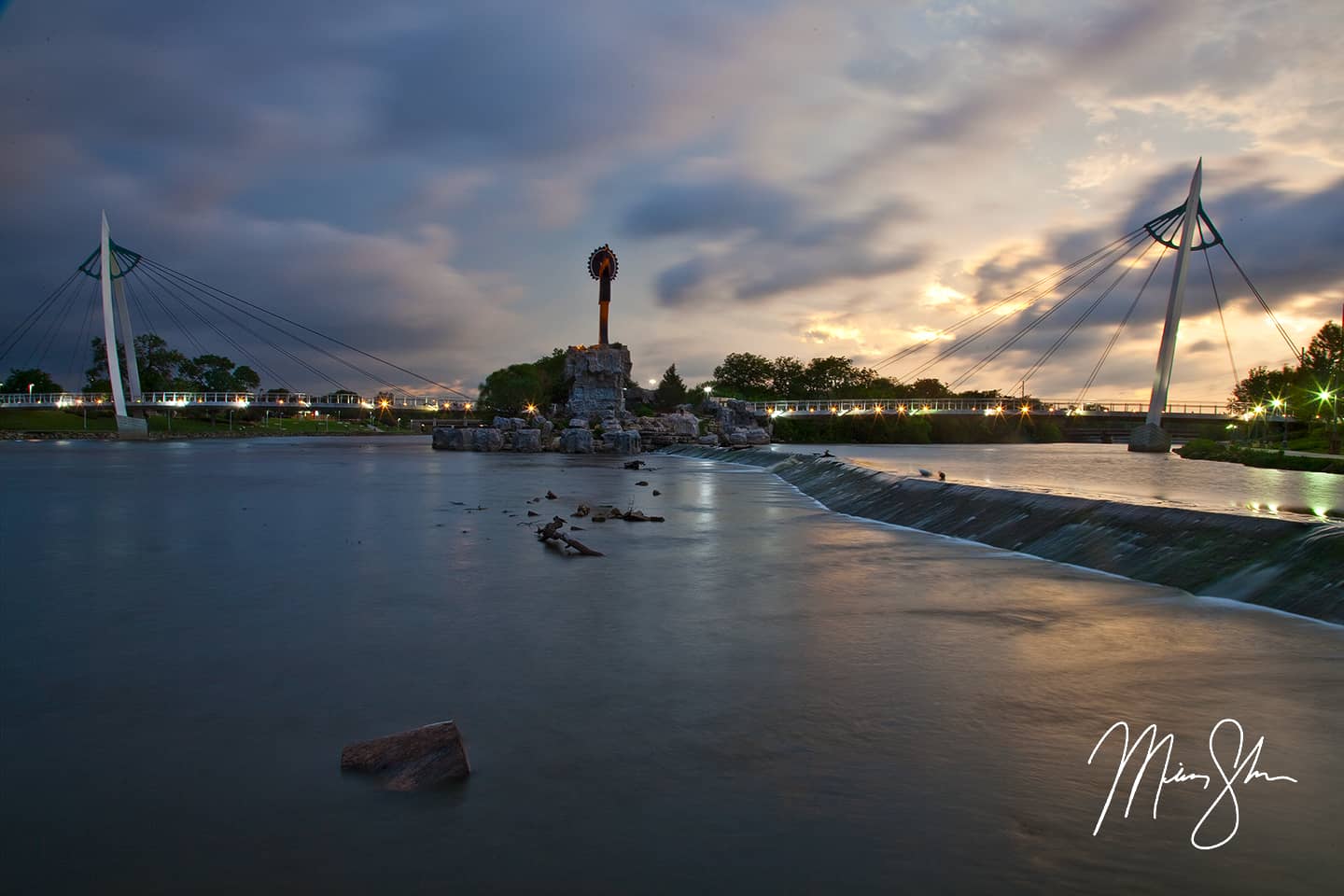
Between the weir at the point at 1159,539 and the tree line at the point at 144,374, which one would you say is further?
the tree line at the point at 144,374

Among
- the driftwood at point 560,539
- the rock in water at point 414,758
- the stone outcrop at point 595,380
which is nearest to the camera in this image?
the rock in water at point 414,758

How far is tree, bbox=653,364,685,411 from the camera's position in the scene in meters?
116

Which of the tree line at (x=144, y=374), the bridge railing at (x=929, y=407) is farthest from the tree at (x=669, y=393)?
the tree line at (x=144, y=374)

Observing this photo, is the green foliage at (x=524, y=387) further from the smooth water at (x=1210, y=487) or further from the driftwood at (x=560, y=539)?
the driftwood at (x=560, y=539)

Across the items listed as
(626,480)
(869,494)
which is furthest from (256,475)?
(869,494)

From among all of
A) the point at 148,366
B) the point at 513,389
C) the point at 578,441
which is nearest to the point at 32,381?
the point at 148,366

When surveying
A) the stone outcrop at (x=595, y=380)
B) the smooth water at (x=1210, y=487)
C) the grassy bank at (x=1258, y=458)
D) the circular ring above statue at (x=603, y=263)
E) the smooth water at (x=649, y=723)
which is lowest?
the smooth water at (x=649, y=723)

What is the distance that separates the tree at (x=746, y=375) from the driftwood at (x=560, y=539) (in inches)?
5326

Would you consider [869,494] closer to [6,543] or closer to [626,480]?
[626,480]

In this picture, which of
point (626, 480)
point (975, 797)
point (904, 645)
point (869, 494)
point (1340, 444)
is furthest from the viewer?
point (1340, 444)

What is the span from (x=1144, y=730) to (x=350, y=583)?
1084 centimetres

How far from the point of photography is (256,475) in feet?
127

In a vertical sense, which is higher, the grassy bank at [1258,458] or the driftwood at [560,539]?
the grassy bank at [1258,458]
